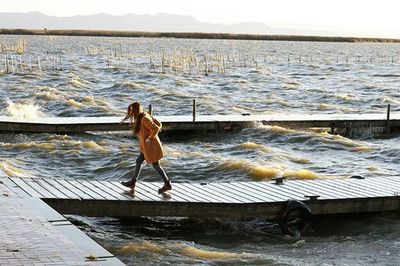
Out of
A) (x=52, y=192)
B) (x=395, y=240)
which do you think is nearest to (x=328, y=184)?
(x=395, y=240)

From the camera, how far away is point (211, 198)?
15.1m

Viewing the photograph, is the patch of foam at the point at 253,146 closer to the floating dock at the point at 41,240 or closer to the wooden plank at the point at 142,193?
the wooden plank at the point at 142,193

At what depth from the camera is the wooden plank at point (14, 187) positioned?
1394cm

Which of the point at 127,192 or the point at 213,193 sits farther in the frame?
the point at 213,193

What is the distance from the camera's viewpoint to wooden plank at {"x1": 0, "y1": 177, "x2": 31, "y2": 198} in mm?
13936

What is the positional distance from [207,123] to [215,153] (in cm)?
344

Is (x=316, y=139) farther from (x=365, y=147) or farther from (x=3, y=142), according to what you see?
(x=3, y=142)

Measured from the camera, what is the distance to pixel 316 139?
28703mm

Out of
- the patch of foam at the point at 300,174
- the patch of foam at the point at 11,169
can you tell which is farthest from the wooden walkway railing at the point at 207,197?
the patch of foam at the point at 11,169

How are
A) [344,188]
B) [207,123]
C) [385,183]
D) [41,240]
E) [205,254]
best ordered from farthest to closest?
[207,123] → [385,183] → [344,188] → [205,254] → [41,240]

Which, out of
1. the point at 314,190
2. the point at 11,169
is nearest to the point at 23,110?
the point at 11,169

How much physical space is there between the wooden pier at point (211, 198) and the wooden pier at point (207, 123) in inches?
468

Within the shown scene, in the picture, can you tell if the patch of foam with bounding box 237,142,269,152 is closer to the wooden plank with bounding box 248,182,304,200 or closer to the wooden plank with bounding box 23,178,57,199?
the wooden plank with bounding box 248,182,304,200

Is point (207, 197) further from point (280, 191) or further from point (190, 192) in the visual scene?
point (280, 191)
